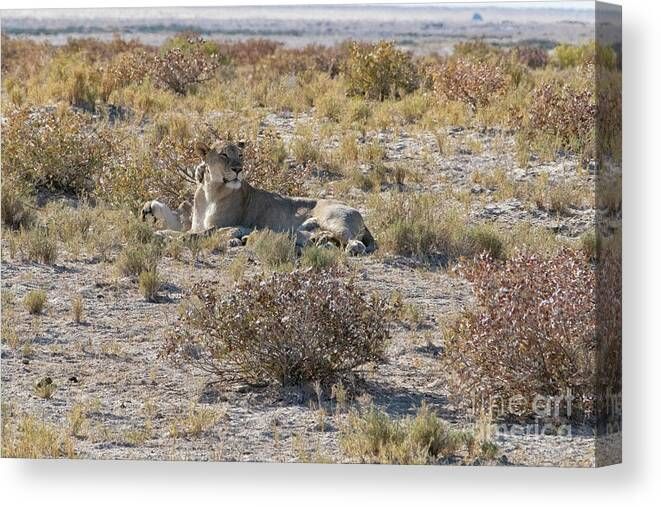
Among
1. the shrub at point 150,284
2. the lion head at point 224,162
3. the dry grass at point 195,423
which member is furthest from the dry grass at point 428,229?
the dry grass at point 195,423

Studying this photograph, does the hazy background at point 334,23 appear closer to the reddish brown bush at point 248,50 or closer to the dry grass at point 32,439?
the reddish brown bush at point 248,50

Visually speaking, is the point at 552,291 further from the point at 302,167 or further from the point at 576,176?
the point at 302,167

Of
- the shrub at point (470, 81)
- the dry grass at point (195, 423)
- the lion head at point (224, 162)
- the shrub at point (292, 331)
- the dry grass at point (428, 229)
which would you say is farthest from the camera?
the lion head at point (224, 162)

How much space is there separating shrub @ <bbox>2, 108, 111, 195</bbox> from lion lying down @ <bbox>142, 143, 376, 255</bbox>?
738 mm

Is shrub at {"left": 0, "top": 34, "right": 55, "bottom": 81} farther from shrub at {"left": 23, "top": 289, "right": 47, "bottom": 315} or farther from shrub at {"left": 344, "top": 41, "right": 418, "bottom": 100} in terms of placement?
shrub at {"left": 344, "top": 41, "right": 418, "bottom": 100}

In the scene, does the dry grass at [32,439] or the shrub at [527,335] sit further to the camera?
the dry grass at [32,439]

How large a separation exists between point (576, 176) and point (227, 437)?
2.68m

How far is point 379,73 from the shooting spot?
42.9ft

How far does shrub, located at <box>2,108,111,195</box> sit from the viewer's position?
537 inches

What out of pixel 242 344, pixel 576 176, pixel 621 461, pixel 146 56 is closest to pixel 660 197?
pixel 576 176

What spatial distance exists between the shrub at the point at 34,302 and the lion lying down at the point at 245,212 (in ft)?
3.46

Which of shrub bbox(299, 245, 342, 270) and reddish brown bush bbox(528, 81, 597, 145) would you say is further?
shrub bbox(299, 245, 342, 270)

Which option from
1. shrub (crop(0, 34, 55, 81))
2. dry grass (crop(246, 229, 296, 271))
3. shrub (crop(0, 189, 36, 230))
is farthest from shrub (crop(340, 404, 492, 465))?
shrub (crop(0, 34, 55, 81))

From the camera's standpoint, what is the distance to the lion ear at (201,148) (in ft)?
43.9
